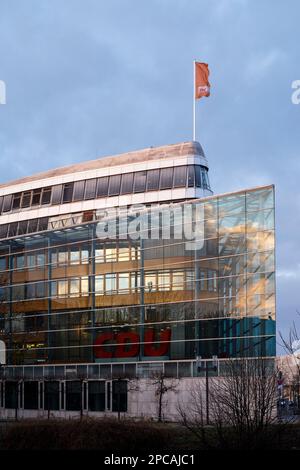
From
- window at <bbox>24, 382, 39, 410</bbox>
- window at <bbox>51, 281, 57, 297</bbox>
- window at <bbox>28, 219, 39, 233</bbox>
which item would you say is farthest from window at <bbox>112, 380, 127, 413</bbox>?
window at <bbox>28, 219, 39, 233</bbox>

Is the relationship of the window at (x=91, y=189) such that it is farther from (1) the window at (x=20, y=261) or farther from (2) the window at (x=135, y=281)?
(2) the window at (x=135, y=281)

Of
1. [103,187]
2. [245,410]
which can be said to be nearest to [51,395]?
[103,187]

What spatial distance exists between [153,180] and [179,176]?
8.33ft

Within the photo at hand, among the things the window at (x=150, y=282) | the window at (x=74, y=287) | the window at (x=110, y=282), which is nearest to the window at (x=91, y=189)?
the window at (x=74, y=287)

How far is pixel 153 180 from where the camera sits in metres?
70.1

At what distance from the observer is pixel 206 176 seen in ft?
232

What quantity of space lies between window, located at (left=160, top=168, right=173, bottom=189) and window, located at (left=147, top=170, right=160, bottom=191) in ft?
1.24

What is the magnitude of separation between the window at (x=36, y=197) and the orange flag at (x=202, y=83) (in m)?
18.6

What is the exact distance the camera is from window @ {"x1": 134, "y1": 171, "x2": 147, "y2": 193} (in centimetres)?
7038

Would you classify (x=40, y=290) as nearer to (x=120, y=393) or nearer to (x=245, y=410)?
(x=120, y=393)
